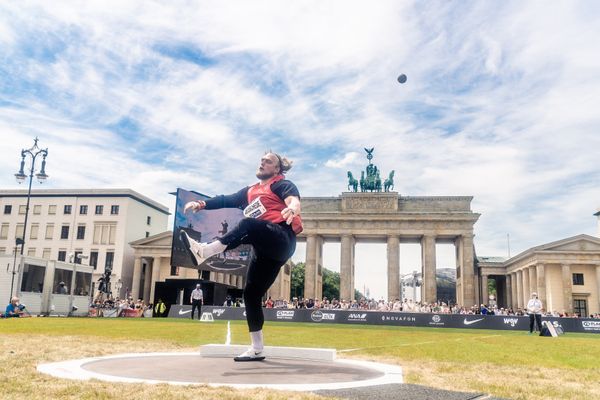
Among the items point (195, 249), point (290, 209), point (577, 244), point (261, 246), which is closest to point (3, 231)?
point (577, 244)

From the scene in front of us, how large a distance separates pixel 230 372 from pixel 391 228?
64.4 m

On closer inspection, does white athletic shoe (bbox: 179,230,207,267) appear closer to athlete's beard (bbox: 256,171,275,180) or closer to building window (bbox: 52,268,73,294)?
athlete's beard (bbox: 256,171,275,180)

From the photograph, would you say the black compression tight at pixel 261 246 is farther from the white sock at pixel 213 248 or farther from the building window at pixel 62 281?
the building window at pixel 62 281

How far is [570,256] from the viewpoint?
204ft

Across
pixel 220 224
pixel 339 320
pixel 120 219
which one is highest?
pixel 120 219

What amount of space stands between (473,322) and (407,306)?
1507cm

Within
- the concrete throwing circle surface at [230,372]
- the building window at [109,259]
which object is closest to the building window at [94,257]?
the building window at [109,259]

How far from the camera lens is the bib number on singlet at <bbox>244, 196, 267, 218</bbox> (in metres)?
6.75

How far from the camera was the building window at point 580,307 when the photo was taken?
6322cm

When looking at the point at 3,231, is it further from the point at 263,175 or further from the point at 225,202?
the point at 263,175

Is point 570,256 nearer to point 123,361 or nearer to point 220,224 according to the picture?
point 220,224

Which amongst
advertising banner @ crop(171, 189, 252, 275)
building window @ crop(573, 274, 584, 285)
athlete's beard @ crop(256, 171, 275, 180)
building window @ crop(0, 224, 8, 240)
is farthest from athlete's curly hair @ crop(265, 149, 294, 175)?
building window @ crop(0, 224, 8, 240)

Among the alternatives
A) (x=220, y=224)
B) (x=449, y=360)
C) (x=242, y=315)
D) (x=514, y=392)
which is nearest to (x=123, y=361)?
(x=514, y=392)

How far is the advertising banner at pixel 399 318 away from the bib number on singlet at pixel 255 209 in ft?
82.9
